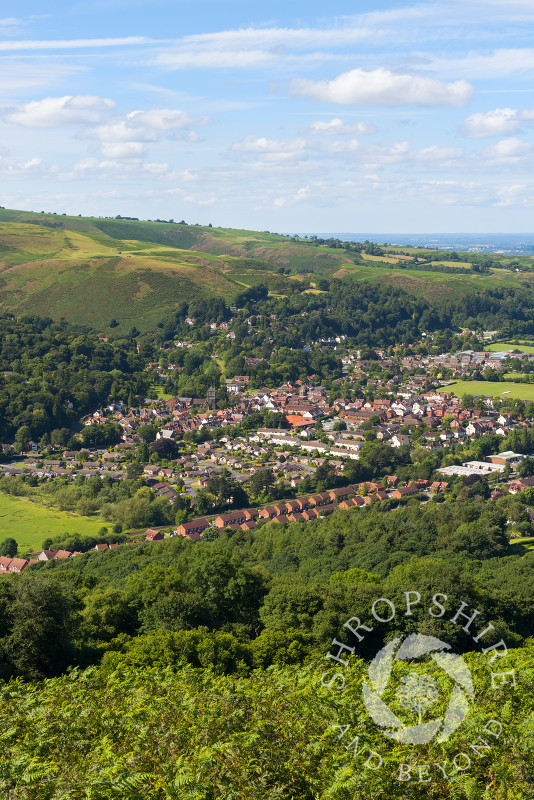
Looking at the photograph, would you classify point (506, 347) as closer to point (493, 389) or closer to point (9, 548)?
point (493, 389)

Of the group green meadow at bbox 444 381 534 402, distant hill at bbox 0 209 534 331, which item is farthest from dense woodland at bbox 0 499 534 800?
distant hill at bbox 0 209 534 331

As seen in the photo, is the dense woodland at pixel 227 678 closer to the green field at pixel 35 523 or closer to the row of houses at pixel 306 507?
the green field at pixel 35 523

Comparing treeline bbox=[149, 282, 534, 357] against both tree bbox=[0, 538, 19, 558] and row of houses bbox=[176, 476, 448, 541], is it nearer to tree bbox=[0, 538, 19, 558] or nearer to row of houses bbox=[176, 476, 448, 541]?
row of houses bbox=[176, 476, 448, 541]

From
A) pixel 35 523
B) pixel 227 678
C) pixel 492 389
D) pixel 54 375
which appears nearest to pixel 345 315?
pixel 492 389

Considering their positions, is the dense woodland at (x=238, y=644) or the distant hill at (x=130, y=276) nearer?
the dense woodland at (x=238, y=644)

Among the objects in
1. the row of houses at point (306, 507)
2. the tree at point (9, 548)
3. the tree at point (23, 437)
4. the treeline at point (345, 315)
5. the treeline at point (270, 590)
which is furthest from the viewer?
the treeline at point (345, 315)

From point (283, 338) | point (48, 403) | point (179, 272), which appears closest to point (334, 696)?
point (48, 403)

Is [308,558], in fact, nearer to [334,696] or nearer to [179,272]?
[334,696]

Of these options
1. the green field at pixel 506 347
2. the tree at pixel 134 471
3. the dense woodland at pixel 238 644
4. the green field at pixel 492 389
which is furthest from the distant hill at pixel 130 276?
the dense woodland at pixel 238 644
